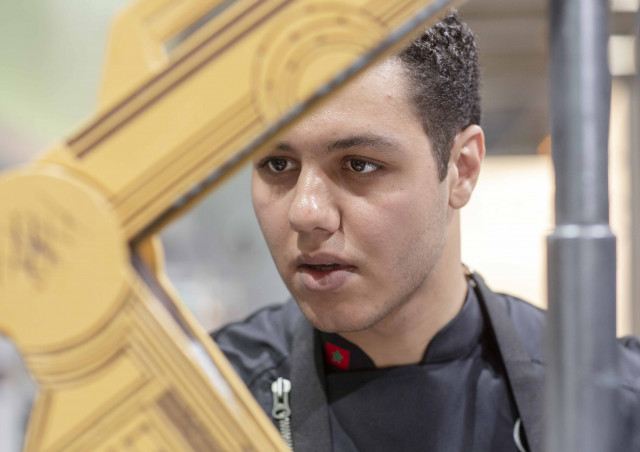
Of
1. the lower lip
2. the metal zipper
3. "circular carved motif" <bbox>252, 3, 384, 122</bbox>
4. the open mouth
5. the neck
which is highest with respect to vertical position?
"circular carved motif" <bbox>252, 3, 384, 122</bbox>

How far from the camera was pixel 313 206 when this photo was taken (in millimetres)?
623

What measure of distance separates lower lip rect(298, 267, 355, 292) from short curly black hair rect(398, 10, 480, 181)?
0.18m

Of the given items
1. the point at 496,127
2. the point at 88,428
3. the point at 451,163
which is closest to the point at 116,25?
the point at 88,428

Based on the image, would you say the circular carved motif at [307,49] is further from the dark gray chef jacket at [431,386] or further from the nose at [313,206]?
the dark gray chef jacket at [431,386]

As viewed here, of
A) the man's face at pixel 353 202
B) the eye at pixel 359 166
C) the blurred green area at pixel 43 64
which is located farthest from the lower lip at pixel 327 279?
the blurred green area at pixel 43 64

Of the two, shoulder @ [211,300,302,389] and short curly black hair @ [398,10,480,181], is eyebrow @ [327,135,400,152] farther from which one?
shoulder @ [211,300,302,389]

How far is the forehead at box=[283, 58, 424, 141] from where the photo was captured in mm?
657

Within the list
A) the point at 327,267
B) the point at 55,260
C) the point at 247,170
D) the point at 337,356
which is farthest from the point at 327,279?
the point at 247,170

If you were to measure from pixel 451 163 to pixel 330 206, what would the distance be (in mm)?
226

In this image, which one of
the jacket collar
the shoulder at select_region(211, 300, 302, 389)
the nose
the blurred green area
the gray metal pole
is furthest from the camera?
the blurred green area

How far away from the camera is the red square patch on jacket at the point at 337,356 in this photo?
0.86 metres

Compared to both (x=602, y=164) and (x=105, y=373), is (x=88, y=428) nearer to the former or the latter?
(x=105, y=373)

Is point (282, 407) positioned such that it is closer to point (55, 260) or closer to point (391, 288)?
point (391, 288)

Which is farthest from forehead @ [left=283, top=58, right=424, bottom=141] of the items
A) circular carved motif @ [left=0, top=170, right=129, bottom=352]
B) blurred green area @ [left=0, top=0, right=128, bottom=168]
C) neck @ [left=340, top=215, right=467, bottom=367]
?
blurred green area @ [left=0, top=0, right=128, bottom=168]
